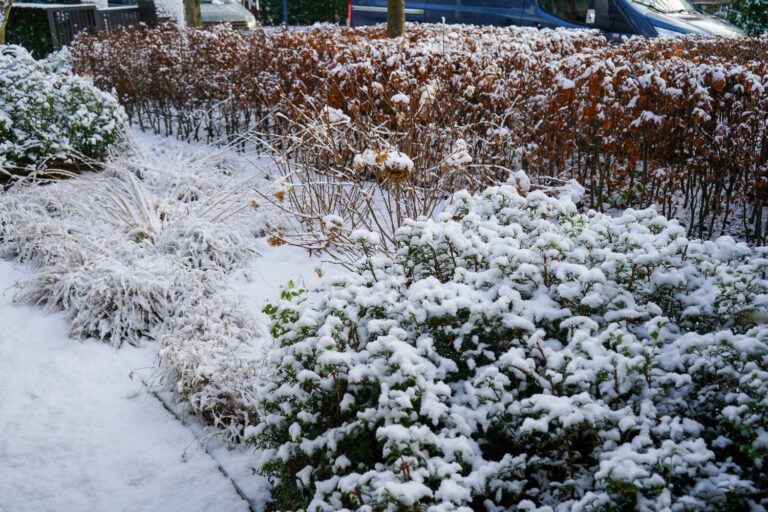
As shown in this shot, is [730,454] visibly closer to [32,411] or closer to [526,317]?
[526,317]

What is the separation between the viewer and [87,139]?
610 cm

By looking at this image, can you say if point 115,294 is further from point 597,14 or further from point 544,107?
point 597,14

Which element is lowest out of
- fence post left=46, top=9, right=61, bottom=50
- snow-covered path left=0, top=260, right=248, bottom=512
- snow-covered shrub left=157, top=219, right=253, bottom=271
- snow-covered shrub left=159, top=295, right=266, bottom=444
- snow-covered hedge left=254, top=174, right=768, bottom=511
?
snow-covered path left=0, top=260, right=248, bottom=512

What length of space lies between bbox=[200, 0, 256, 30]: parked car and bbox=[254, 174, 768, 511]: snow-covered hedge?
53.6 feet

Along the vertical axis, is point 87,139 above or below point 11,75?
below

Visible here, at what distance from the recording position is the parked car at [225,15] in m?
17.3

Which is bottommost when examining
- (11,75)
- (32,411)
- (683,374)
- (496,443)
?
(32,411)

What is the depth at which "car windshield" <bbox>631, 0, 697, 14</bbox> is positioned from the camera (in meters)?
9.05

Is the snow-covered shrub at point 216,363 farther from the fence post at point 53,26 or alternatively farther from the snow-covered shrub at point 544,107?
the fence post at point 53,26

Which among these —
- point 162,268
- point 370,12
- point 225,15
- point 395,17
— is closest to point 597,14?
point 395,17

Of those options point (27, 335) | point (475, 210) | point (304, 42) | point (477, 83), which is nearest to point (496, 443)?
point (475, 210)

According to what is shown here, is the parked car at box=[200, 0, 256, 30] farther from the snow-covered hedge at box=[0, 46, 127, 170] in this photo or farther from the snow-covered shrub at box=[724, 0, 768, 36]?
the snow-covered hedge at box=[0, 46, 127, 170]

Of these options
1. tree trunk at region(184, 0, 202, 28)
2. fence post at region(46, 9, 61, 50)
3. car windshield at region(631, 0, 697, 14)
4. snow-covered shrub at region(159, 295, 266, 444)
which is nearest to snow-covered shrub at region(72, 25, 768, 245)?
snow-covered shrub at region(159, 295, 266, 444)

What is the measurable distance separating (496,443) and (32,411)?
95.4 inches
